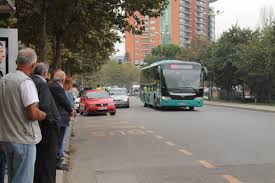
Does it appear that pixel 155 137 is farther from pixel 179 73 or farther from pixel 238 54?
pixel 238 54

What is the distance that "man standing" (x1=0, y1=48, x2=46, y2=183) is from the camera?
5004 millimetres

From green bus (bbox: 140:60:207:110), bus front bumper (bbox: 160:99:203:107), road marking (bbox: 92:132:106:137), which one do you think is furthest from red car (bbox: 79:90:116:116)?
road marking (bbox: 92:132:106:137)

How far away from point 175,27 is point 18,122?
172 metres

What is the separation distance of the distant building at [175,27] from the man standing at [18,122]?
15867 centimetres

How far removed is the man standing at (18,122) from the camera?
5004mm

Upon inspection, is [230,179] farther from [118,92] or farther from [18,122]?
[118,92]

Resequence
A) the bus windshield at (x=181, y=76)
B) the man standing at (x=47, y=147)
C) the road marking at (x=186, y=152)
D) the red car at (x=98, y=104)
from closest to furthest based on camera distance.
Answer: the man standing at (x=47, y=147) → the road marking at (x=186, y=152) → the red car at (x=98, y=104) → the bus windshield at (x=181, y=76)

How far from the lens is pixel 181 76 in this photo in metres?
31.5

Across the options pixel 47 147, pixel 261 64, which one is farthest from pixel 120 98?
pixel 47 147

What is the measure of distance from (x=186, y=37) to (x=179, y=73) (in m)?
152

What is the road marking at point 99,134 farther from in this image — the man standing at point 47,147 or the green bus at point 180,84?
the green bus at point 180,84

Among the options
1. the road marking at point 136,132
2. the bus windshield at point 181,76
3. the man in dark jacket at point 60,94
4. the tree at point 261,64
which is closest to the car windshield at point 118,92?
the bus windshield at point 181,76

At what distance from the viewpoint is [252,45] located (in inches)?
1762

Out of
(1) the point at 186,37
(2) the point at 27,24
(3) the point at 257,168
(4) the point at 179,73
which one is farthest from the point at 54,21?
(1) the point at 186,37
